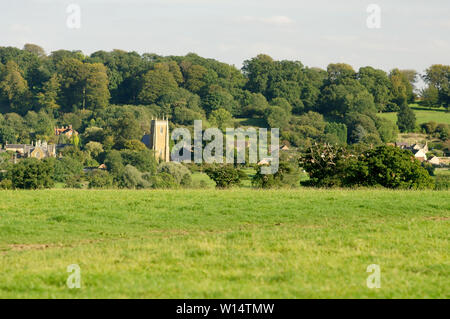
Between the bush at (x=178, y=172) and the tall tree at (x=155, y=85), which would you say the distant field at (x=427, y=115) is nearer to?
the tall tree at (x=155, y=85)

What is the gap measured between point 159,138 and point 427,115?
5496 centimetres

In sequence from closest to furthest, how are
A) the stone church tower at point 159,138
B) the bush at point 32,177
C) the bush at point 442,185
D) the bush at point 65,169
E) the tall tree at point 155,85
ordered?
the bush at point 442,185
the bush at point 32,177
the bush at point 65,169
the stone church tower at point 159,138
the tall tree at point 155,85

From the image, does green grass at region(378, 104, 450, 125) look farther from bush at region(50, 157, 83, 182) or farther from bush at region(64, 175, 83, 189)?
bush at region(64, 175, 83, 189)

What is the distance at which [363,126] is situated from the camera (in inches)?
4975

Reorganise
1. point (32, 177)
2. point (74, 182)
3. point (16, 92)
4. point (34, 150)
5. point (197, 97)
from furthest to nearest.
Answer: point (16, 92), point (197, 97), point (34, 150), point (74, 182), point (32, 177)

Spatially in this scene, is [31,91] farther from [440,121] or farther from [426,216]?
[426,216]

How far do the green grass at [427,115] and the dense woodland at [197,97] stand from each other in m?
2.22

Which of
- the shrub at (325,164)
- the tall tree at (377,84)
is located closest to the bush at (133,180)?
the shrub at (325,164)

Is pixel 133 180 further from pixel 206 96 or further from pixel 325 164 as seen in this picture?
pixel 206 96

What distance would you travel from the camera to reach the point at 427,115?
14000 cm

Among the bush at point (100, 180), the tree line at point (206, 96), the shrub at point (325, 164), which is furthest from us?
the tree line at point (206, 96)

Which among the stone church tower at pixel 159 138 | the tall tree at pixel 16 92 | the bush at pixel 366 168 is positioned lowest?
the stone church tower at pixel 159 138

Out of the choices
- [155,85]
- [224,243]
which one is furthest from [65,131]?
[224,243]

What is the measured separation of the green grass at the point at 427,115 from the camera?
5334 inches
